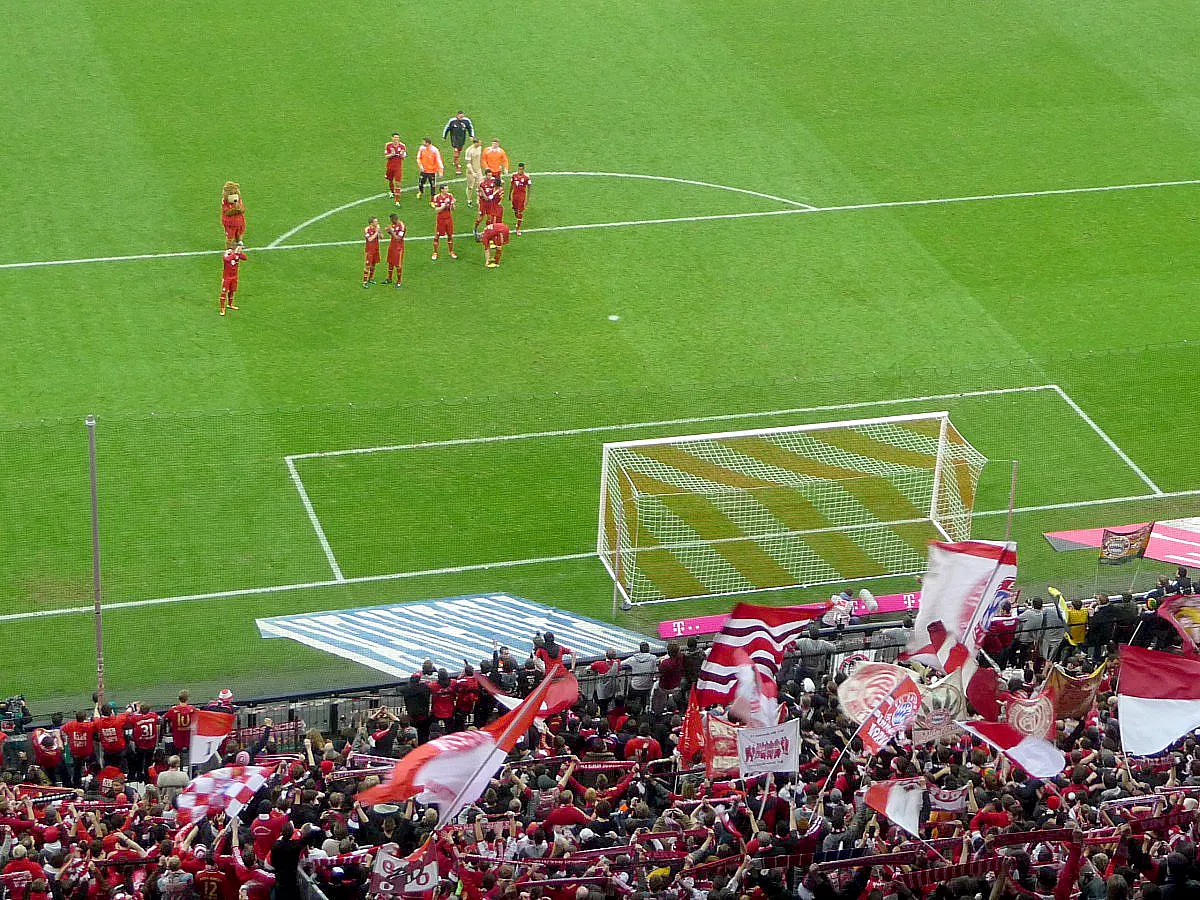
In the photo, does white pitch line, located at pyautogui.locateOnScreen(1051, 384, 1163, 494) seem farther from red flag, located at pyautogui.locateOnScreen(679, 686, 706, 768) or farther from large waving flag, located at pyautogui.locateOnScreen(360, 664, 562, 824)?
large waving flag, located at pyautogui.locateOnScreen(360, 664, 562, 824)

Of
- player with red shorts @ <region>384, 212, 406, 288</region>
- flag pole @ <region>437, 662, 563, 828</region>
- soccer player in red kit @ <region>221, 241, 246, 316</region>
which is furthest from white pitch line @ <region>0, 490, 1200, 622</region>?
flag pole @ <region>437, 662, 563, 828</region>

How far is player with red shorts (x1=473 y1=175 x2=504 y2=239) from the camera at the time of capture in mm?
30938

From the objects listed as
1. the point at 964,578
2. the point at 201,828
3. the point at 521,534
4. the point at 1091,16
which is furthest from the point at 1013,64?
the point at 201,828

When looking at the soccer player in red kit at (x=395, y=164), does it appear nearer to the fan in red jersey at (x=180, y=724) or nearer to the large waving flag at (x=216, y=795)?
the fan in red jersey at (x=180, y=724)

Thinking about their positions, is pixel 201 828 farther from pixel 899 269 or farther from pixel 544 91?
pixel 544 91

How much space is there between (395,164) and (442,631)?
1239 cm

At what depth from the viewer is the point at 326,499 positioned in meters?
25.4

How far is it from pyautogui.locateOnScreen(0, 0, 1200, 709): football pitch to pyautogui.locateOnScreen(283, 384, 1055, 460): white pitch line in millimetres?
60

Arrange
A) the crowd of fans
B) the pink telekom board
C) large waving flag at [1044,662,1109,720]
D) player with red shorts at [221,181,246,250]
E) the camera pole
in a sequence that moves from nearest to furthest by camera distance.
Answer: the crowd of fans, large waving flag at [1044,662,1109,720], the camera pole, the pink telekom board, player with red shorts at [221,181,246,250]

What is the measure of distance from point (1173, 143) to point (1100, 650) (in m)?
18.1

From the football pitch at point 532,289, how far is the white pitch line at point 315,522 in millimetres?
69

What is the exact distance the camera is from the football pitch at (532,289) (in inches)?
968

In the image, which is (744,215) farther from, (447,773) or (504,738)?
(447,773)

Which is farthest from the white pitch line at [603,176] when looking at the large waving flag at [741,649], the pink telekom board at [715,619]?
the large waving flag at [741,649]
